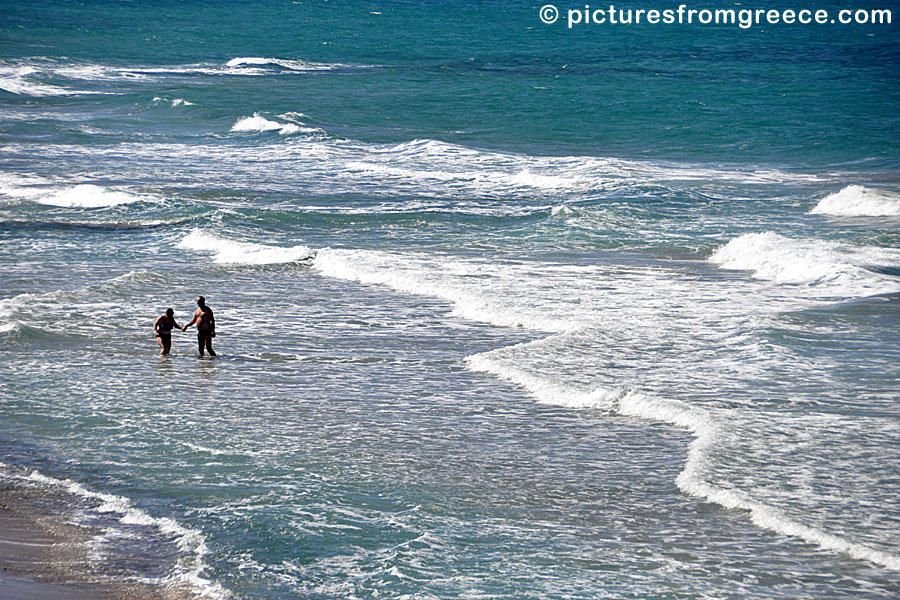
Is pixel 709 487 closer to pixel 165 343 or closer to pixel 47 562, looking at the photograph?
pixel 47 562

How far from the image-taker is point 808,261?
20797 millimetres

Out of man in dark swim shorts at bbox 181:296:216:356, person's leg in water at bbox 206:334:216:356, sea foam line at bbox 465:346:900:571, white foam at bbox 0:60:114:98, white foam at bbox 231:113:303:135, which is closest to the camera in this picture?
sea foam line at bbox 465:346:900:571

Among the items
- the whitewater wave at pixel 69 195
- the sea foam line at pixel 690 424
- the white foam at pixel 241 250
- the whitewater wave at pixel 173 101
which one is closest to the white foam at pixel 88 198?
the whitewater wave at pixel 69 195

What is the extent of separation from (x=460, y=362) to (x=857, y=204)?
1658cm

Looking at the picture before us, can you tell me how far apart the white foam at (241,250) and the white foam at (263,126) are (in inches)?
771

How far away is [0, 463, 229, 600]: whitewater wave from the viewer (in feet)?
28.8

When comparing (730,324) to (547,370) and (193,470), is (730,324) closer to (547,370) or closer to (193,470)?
(547,370)

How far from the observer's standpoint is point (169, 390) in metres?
14.0

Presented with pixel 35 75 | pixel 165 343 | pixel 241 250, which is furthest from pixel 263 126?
pixel 165 343

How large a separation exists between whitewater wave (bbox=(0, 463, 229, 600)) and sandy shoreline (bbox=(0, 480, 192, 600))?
0.40 feet

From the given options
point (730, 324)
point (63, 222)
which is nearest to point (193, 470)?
point (730, 324)

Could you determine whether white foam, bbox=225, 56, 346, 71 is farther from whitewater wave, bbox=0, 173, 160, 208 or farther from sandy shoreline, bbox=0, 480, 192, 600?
sandy shoreline, bbox=0, 480, 192, 600

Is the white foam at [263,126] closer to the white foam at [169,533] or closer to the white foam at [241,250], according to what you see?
the white foam at [241,250]

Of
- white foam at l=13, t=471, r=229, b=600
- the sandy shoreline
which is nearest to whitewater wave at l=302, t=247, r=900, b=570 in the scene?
white foam at l=13, t=471, r=229, b=600
